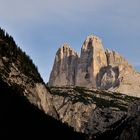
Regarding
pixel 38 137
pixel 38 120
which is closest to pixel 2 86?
pixel 38 120

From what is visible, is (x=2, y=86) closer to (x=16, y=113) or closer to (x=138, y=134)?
(x=16, y=113)

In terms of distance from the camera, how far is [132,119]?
154 m

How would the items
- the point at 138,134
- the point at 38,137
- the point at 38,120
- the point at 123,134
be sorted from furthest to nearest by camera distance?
the point at 38,120, the point at 38,137, the point at 123,134, the point at 138,134

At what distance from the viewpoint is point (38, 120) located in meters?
176

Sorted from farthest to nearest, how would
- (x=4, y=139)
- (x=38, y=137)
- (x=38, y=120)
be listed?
(x=38, y=120) → (x=38, y=137) → (x=4, y=139)

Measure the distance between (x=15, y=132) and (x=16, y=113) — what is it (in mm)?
20679

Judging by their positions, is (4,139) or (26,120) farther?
(26,120)

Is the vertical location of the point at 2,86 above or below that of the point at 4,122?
above

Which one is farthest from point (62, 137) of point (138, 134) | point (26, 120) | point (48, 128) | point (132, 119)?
point (138, 134)

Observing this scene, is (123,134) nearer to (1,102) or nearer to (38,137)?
(38,137)

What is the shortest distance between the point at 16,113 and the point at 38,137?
1034 cm

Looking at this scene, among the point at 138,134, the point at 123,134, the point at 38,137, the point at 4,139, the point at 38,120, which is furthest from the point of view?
the point at 38,120

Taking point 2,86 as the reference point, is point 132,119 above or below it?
below

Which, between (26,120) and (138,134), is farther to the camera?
(26,120)
